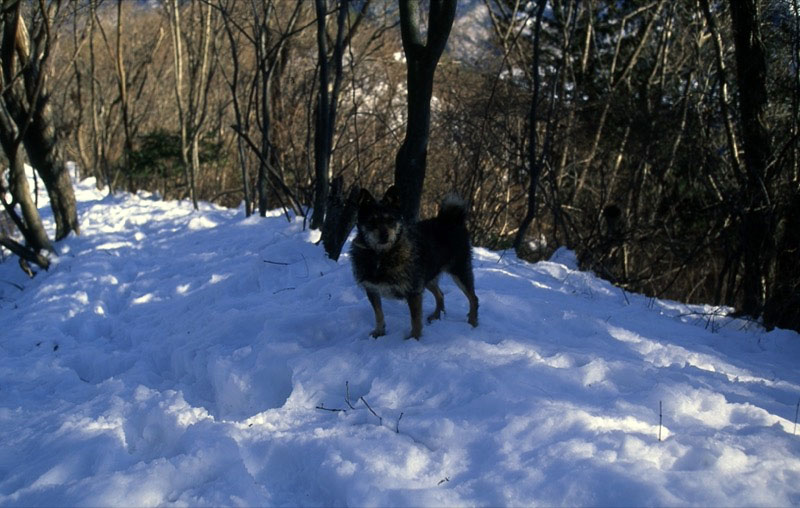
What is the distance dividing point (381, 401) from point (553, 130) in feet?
30.0

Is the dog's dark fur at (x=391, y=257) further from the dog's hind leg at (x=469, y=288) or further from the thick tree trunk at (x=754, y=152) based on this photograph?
the thick tree trunk at (x=754, y=152)

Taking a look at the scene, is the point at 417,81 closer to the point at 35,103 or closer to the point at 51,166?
the point at 35,103

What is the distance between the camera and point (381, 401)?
3986mm

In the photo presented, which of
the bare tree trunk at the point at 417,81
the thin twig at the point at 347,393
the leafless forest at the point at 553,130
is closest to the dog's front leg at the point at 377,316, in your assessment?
the thin twig at the point at 347,393

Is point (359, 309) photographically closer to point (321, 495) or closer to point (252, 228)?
point (321, 495)

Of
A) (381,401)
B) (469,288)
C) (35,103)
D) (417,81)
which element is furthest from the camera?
(35,103)

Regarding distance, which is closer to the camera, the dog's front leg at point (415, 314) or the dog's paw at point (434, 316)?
the dog's front leg at point (415, 314)

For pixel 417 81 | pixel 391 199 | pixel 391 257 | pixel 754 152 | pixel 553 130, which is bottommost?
pixel 391 257

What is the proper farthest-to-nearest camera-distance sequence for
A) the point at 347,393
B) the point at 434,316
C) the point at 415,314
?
1. the point at 434,316
2. the point at 415,314
3. the point at 347,393

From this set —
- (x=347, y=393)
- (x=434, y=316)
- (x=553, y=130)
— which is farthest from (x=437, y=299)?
(x=553, y=130)

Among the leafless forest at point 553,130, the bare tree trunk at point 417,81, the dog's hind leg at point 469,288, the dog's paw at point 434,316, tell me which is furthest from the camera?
the leafless forest at point 553,130

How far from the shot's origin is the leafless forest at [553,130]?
8.72m

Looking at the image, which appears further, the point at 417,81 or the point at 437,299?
the point at 417,81

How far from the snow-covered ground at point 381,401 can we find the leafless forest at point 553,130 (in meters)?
3.08
